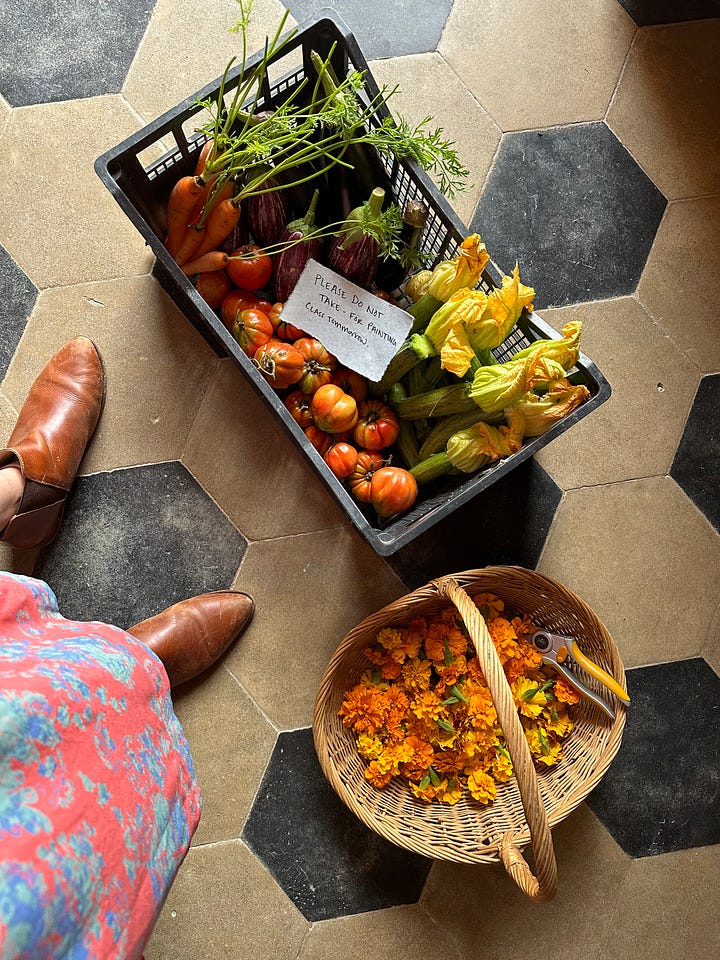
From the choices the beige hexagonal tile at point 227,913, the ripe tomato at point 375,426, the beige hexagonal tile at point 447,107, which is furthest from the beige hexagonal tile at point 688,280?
the beige hexagonal tile at point 227,913

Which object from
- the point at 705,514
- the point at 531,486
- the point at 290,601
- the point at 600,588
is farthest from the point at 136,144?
the point at 705,514

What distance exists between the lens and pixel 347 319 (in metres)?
1.36

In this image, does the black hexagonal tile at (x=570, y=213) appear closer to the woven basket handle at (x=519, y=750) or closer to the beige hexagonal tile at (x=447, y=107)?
the beige hexagonal tile at (x=447, y=107)

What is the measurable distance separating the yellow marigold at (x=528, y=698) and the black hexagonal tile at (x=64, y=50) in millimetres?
1578

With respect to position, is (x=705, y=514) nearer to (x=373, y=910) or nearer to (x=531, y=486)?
(x=531, y=486)

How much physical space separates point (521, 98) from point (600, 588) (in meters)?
1.18

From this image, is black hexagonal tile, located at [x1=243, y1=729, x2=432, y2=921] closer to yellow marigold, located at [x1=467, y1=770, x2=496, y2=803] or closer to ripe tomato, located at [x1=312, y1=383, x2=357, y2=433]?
yellow marigold, located at [x1=467, y1=770, x2=496, y2=803]

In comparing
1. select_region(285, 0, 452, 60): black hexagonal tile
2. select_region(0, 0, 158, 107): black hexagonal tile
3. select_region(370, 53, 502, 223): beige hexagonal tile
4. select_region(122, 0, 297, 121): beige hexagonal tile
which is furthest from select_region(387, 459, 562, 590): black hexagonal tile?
select_region(0, 0, 158, 107): black hexagonal tile

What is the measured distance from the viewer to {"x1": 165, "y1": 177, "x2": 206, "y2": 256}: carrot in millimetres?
1304

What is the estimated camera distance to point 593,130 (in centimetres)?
182

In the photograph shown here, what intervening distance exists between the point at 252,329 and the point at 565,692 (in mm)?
926

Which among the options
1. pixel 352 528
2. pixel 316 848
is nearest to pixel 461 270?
pixel 352 528

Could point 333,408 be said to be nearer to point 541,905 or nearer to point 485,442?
point 485,442

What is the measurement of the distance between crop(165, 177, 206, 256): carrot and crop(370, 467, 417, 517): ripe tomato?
22.2 inches
